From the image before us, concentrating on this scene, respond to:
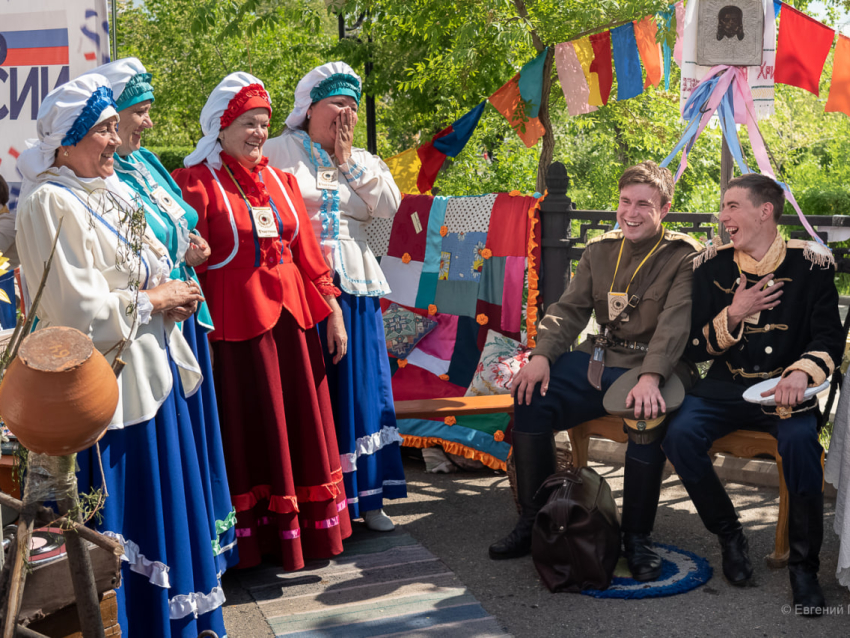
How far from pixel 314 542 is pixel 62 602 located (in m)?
1.68

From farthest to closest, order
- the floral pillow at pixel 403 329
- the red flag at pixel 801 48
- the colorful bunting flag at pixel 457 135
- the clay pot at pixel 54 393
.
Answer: the colorful bunting flag at pixel 457 135
the floral pillow at pixel 403 329
the red flag at pixel 801 48
the clay pot at pixel 54 393

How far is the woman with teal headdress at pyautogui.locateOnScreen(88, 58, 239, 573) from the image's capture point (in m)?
2.90

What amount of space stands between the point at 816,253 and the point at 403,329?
251cm

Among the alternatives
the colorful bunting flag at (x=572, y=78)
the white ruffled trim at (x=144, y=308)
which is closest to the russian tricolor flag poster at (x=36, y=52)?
the white ruffled trim at (x=144, y=308)

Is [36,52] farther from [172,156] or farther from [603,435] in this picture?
[172,156]

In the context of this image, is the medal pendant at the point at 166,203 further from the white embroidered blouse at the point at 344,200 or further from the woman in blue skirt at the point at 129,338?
the white embroidered blouse at the point at 344,200

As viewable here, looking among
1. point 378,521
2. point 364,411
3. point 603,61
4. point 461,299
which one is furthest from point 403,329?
point 603,61

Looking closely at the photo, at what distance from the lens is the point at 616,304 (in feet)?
12.8

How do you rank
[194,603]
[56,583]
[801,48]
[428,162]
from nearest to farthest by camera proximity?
[56,583] → [194,603] → [801,48] → [428,162]

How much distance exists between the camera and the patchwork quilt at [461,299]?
496 cm

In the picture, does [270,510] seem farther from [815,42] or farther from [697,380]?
[815,42]

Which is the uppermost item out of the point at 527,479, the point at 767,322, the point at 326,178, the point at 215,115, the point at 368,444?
the point at 215,115

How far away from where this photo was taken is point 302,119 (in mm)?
3973

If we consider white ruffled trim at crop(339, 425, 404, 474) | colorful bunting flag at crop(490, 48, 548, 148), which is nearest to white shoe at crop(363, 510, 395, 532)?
white ruffled trim at crop(339, 425, 404, 474)
